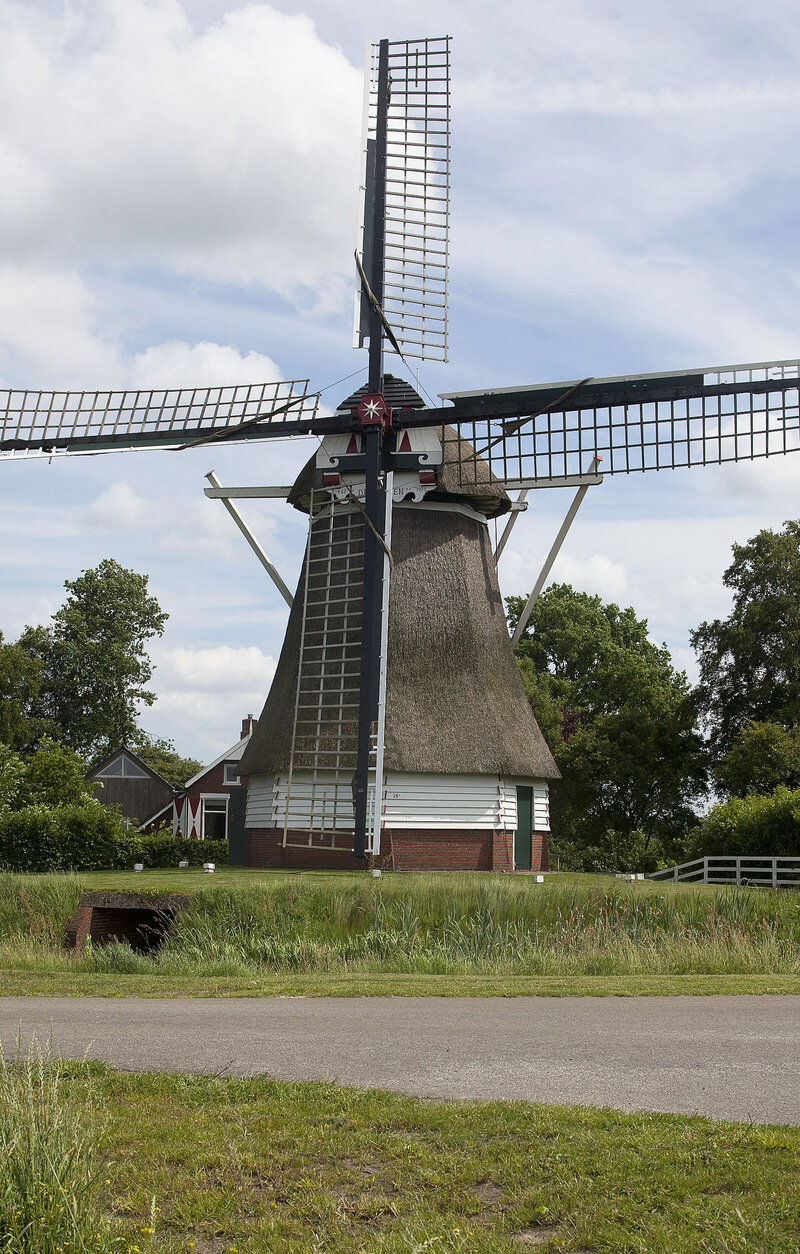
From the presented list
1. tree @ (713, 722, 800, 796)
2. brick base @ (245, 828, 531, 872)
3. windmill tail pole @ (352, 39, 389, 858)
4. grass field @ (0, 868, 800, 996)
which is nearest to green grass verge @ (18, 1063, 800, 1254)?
grass field @ (0, 868, 800, 996)

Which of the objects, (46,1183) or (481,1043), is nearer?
(46,1183)

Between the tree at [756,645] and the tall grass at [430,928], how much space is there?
2122cm

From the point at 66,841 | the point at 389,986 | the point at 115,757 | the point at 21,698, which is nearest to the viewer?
the point at 389,986

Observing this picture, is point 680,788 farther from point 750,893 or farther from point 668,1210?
point 668,1210

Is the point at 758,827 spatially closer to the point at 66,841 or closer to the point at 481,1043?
the point at 66,841

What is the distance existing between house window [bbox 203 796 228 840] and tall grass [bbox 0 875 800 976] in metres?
28.3

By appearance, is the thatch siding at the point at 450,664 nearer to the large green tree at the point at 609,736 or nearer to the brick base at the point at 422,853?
the brick base at the point at 422,853

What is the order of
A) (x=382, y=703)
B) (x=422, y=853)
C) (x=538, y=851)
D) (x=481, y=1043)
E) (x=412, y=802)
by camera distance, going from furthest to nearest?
(x=538, y=851)
(x=412, y=802)
(x=422, y=853)
(x=382, y=703)
(x=481, y=1043)

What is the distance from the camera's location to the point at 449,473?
77.3 ft

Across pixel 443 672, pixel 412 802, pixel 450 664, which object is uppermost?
pixel 450 664

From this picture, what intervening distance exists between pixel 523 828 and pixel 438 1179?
18.9 m

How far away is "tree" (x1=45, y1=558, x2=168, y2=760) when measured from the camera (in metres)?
54.7

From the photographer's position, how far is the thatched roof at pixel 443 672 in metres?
22.2

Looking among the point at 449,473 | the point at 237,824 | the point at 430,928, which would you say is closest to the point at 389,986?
the point at 430,928
